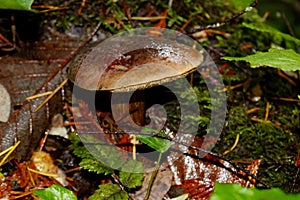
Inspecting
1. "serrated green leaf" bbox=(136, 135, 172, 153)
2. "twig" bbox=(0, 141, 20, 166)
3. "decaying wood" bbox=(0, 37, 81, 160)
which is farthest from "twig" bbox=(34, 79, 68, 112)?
"serrated green leaf" bbox=(136, 135, 172, 153)

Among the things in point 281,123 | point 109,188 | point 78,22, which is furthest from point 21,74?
point 281,123

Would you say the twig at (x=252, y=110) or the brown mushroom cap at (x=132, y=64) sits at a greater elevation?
the brown mushroom cap at (x=132, y=64)

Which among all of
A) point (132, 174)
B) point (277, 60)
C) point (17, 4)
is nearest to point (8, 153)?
point (132, 174)

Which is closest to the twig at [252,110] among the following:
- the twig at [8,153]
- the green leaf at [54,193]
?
the green leaf at [54,193]

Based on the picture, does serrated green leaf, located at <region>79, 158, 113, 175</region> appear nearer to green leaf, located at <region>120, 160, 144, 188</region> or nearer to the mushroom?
green leaf, located at <region>120, 160, 144, 188</region>

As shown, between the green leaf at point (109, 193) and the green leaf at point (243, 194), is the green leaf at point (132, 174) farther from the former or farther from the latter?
the green leaf at point (243, 194)
